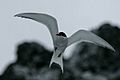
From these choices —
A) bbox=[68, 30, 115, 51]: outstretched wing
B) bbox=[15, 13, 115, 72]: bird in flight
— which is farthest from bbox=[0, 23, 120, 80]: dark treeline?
bbox=[68, 30, 115, 51]: outstretched wing

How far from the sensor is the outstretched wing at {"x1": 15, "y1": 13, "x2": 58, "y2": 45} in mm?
8359

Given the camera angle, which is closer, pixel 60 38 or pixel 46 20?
pixel 60 38

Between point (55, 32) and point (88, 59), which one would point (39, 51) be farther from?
point (55, 32)

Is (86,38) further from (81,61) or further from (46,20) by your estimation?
(81,61)

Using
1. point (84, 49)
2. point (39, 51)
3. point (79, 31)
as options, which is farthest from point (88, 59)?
point (79, 31)

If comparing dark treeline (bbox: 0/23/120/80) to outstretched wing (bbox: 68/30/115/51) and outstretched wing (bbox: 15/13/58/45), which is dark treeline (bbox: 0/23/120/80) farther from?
outstretched wing (bbox: 68/30/115/51)

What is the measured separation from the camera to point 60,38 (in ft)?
26.8

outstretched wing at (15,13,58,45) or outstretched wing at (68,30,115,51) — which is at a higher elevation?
outstretched wing at (15,13,58,45)

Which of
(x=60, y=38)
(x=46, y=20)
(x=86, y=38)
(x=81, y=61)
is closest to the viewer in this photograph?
(x=60, y=38)

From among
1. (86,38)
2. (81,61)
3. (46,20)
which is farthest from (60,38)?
(81,61)

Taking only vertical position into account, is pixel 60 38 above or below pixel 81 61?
above

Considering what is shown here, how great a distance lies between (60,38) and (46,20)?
598 mm

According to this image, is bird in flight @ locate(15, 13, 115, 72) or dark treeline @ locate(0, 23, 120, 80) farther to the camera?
dark treeline @ locate(0, 23, 120, 80)

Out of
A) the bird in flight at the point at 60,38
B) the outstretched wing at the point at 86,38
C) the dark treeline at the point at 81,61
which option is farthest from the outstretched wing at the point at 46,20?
the dark treeline at the point at 81,61
